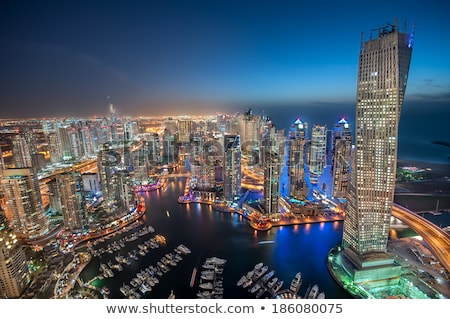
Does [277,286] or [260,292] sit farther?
[277,286]

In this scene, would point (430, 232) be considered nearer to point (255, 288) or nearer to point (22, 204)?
point (255, 288)

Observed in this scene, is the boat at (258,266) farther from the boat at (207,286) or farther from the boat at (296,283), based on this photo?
the boat at (207,286)

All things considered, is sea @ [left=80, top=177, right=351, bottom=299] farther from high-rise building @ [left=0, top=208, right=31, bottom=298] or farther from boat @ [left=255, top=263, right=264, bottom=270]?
high-rise building @ [left=0, top=208, right=31, bottom=298]

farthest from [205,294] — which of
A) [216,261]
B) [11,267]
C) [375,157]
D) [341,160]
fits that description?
[341,160]

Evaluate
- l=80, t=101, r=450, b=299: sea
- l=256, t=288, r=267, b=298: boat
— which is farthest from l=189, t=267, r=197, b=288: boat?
l=256, t=288, r=267, b=298: boat

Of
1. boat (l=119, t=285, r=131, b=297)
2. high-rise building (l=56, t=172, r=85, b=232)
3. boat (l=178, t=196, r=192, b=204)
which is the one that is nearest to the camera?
boat (l=119, t=285, r=131, b=297)
